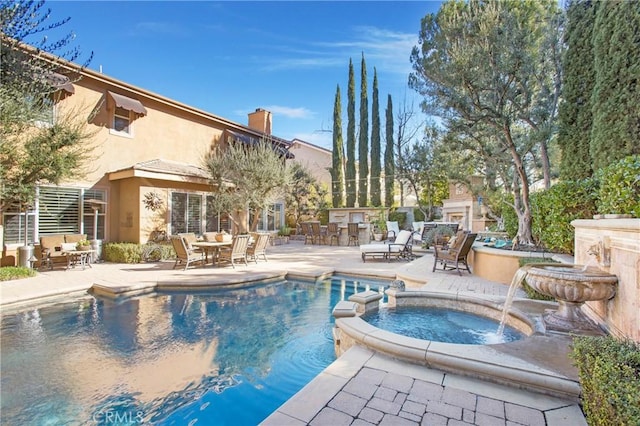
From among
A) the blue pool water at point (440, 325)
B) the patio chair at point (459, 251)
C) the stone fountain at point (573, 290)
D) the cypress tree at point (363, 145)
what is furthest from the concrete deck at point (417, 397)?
the cypress tree at point (363, 145)

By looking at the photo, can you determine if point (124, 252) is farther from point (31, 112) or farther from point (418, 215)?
point (418, 215)

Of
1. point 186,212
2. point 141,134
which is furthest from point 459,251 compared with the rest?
point 141,134

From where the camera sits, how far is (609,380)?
1.75 m

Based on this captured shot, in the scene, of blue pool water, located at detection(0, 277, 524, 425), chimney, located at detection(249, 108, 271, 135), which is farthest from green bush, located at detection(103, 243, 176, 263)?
chimney, located at detection(249, 108, 271, 135)

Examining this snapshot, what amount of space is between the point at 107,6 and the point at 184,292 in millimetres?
8409

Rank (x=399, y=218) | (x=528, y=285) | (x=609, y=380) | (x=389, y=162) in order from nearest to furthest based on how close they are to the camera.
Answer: (x=609, y=380) → (x=528, y=285) → (x=399, y=218) → (x=389, y=162)

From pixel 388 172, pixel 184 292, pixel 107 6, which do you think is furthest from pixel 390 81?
pixel 184 292

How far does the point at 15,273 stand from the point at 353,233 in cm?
1268

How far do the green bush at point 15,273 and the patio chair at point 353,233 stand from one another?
39.8 feet

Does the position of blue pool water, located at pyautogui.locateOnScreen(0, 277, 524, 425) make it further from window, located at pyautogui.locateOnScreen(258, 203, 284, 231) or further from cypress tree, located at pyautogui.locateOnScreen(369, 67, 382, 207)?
cypress tree, located at pyautogui.locateOnScreen(369, 67, 382, 207)

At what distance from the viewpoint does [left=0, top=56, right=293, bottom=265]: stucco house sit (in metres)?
10.2

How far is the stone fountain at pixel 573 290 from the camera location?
325 cm

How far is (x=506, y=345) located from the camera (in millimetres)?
3223

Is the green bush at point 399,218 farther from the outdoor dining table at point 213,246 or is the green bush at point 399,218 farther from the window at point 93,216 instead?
the window at point 93,216
